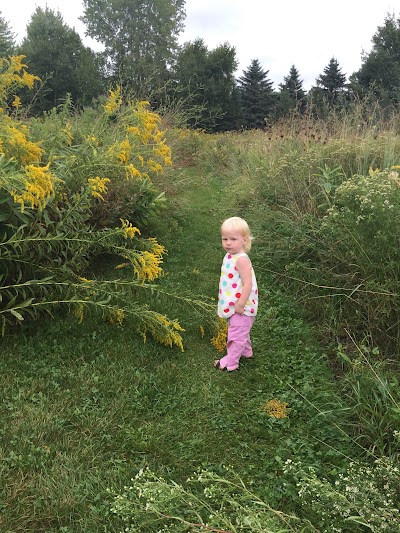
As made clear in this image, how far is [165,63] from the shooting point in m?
30.6

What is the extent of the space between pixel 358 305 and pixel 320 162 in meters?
2.80

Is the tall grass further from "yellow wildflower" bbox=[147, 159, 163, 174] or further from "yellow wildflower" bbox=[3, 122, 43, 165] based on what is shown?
"yellow wildflower" bbox=[3, 122, 43, 165]

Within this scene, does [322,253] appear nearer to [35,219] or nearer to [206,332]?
Result: [206,332]

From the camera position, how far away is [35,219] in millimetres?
3188

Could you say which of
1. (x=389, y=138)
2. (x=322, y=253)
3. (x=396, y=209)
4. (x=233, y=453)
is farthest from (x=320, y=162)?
(x=233, y=453)

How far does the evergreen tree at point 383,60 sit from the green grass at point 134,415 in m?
29.2

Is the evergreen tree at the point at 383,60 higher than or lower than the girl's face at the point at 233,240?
higher

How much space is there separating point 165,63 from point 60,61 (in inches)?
322

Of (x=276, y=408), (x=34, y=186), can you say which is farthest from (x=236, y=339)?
(x=34, y=186)

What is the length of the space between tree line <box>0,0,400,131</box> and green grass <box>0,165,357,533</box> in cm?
1929

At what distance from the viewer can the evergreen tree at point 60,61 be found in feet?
82.3

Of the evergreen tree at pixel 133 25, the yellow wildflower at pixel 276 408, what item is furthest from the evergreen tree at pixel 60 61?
the yellow wildflower at pixel 276 408

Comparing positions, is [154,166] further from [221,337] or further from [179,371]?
[179,371]

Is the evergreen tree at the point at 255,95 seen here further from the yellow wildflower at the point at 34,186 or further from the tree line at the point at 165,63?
the yellow wildflower at the point at 34,186
